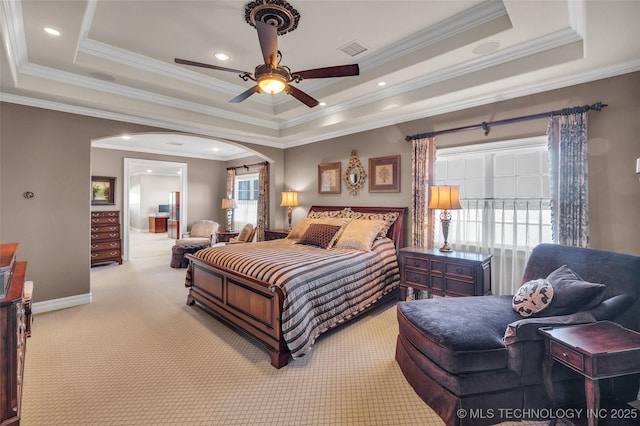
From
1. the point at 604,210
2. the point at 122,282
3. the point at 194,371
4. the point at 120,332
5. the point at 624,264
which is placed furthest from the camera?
the point at 122,282

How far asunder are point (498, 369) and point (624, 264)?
3.80 ft

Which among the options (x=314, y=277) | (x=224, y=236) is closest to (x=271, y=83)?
(x=314, y=277)

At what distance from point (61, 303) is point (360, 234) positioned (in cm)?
407

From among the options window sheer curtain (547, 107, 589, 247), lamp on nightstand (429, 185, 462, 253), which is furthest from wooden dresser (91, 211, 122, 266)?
window sheer curtain (547, 107, 589, 247)

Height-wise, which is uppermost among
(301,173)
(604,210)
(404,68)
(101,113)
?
(404,68)

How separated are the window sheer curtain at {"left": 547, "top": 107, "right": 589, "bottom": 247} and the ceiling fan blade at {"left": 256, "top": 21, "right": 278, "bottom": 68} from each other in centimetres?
291

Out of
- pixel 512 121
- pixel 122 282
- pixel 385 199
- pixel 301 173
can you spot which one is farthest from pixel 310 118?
pixel 122 282

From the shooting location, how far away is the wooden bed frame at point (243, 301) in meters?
2.47

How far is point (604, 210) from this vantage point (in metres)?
2.79

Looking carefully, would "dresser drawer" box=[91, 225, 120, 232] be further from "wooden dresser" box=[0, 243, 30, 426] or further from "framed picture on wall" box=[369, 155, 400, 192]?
"framed picture on wall" box=[369, 155, 400, 192]

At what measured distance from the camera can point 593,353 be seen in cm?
143

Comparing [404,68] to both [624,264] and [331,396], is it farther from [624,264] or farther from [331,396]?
[331,396]

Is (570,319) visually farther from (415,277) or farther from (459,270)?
(415,277)

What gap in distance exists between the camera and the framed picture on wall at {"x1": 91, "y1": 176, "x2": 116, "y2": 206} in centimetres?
670
